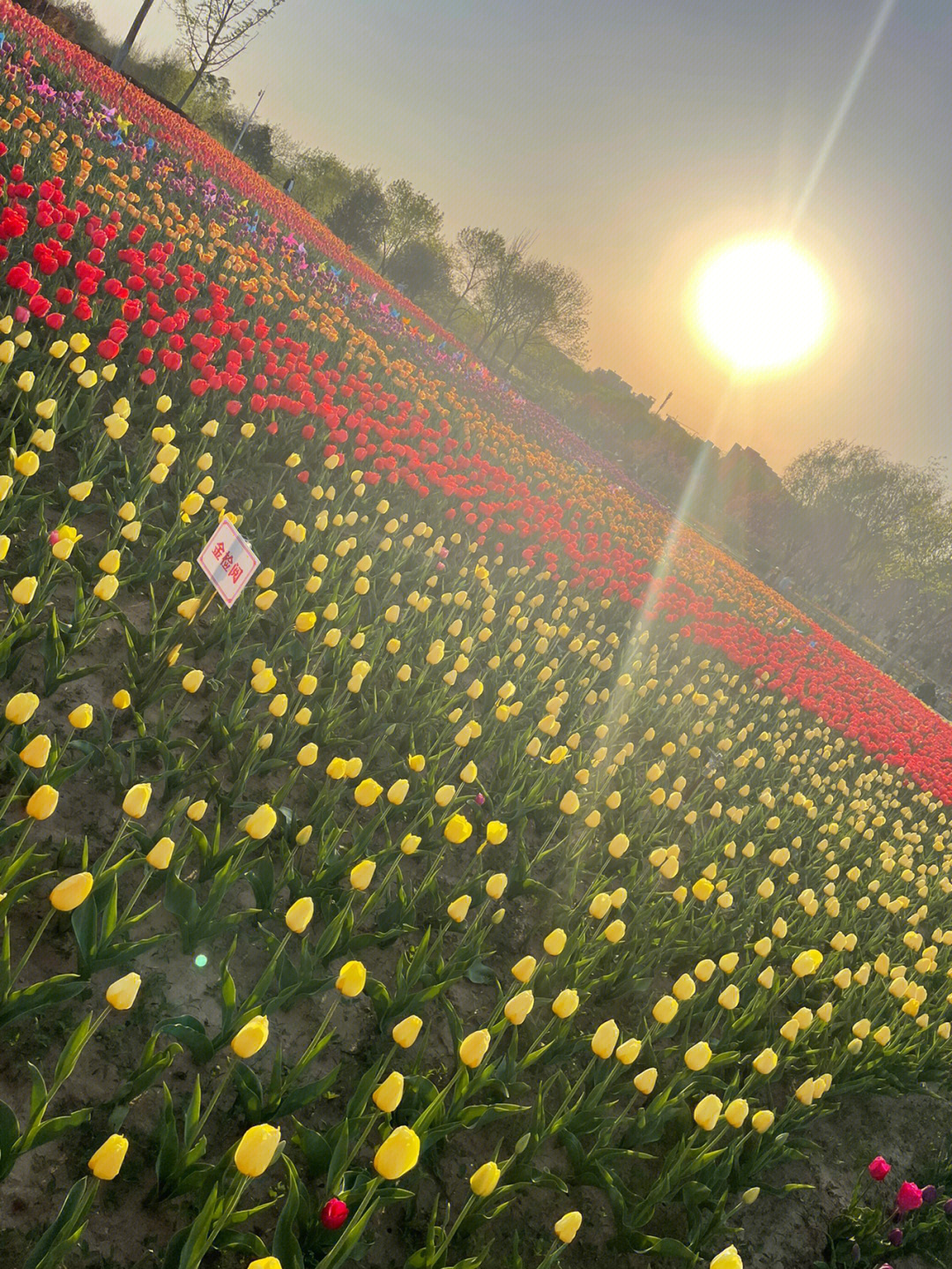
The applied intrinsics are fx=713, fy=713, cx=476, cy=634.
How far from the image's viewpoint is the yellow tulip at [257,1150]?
1531 millimetres

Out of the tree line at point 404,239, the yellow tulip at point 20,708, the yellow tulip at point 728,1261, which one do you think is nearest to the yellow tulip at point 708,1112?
the yellow tulip at point 728,1261

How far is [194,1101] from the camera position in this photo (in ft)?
6.19

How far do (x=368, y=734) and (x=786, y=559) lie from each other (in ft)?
155

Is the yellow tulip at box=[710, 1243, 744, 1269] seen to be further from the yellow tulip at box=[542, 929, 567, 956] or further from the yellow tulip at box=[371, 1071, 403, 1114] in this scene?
the yellow tulip at box=[542, 929, 567, 956]

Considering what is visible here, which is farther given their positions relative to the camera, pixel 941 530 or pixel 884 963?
pixel 941 530

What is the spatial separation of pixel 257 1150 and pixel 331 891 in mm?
1632

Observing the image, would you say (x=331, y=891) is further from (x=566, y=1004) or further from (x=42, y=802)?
(x=42, y=802)

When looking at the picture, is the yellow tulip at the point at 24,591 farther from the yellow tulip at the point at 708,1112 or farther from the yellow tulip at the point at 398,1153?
the yellow tulip at the point at 708,1112

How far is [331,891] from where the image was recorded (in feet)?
10.4

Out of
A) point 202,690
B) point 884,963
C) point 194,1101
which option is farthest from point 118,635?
point 884,963

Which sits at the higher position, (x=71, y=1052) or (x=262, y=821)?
(x=262, y=821)

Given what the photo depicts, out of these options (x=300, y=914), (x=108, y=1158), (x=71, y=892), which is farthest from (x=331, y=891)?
(x=108, y=1158)

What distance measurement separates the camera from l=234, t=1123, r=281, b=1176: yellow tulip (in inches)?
60.3

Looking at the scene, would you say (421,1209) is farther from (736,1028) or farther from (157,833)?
(736,1028)
